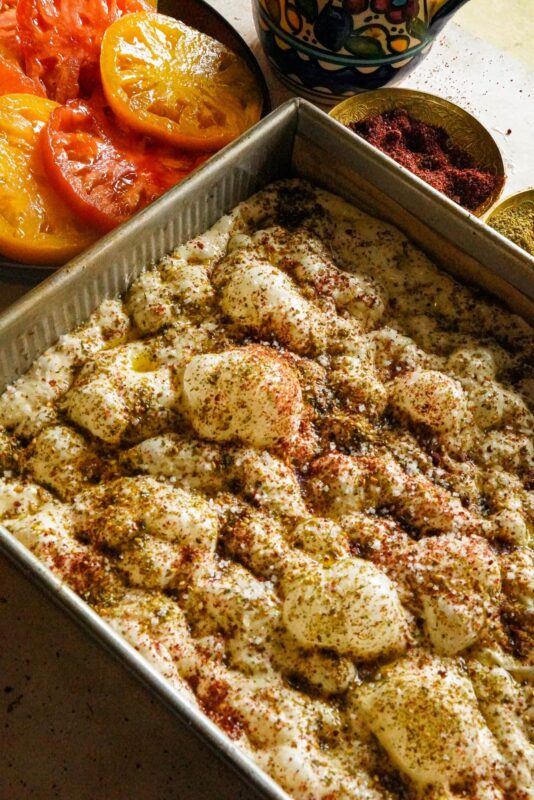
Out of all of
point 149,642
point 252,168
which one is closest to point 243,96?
point 252,168

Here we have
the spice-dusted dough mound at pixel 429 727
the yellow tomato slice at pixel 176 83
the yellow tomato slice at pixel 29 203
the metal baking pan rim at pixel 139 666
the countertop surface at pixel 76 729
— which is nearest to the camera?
the metal baking pan rim at pixel 139 666

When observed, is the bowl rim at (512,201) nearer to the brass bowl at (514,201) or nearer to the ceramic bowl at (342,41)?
the brass bowl at (514,201)

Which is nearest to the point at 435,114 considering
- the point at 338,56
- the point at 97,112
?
the point at 338,56

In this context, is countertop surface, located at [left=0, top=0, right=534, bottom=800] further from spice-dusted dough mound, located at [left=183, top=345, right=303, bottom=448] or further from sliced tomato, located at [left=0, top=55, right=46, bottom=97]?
sliced tomato, located at [left=0, top=55, right=46, bottom=97]

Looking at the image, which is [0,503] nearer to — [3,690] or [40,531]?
[40,531]

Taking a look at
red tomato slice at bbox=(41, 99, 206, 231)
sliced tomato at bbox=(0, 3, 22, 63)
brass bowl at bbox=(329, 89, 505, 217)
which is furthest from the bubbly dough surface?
sliced tomato at bbox=(0, 3, 22, 63)

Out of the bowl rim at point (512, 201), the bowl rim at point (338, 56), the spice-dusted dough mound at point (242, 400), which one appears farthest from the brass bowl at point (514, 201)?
the spice-dusted dough mound at point (242, 400)
